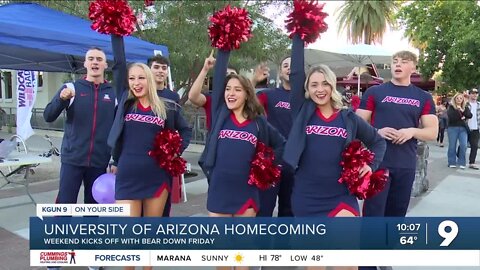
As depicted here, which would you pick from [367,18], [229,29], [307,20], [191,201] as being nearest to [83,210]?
[229,29]

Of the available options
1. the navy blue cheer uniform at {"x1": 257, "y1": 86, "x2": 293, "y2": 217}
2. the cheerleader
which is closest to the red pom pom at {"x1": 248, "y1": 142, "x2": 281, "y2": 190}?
the cheerleader

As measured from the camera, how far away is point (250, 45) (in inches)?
316

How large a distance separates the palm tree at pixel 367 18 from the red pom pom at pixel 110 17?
2829 centimetres

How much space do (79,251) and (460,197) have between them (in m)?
6.04

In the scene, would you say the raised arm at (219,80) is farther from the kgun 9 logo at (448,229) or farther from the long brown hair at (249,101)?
the kgun 9 logo at (448,229)

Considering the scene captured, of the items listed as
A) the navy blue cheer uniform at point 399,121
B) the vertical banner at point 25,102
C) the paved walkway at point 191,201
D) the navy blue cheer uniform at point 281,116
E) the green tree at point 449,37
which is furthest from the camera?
the green tree at point 449,37

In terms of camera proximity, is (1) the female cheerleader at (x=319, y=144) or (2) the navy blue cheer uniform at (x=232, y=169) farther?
(2) the navy blue cheer uniform at (x=232, y=169)

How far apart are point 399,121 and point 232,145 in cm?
136

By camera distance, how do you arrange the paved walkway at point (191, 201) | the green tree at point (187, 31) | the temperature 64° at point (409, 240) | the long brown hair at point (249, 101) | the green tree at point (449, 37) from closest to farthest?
the temperature 64° at point (409, 240)
the long brown hair at point (249, 101)
the paved walkway at point (191, 201)
the green tree at point (187, 31)
the green tree at point (449, 37)

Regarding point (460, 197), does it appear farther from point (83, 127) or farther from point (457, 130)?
point (83, 127)

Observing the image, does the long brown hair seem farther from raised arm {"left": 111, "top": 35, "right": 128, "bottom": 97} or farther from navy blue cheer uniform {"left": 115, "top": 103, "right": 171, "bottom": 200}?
raised arm {"left": 111, "top": 35, "right": 128, "bottom": 97}

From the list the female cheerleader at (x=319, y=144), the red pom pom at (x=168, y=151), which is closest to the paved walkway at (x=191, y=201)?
the red pom pom at (x=168, y=151)

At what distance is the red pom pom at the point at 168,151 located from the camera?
10.2 feet

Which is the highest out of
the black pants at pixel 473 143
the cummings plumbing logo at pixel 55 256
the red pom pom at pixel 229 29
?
the red pom pom at pixel 229 29
